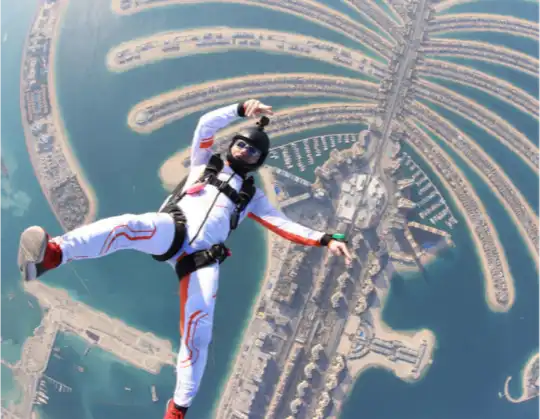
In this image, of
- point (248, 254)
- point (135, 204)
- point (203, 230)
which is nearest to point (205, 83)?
point (135, 204)

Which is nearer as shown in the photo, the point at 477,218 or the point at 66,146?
the point at 477,218

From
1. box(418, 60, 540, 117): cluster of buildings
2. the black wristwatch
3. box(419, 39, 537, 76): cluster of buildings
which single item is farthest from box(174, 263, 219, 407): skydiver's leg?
box(419, 39, 537, 76): cluster of buildings

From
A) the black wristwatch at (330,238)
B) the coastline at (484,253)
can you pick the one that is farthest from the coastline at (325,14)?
the black wristwatch at (330,238)

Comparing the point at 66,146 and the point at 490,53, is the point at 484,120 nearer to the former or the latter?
the point at 490,53

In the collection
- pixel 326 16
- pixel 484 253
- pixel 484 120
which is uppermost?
pixel 326 16

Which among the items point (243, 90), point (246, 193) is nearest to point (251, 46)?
point (243, 90)

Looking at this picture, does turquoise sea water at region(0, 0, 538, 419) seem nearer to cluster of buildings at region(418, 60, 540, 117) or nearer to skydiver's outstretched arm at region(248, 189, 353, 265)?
cluster of buildings at region(418, 60, 540, 117)

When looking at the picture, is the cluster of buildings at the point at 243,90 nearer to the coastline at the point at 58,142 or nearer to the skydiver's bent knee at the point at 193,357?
the coastline at the point at 58,142
